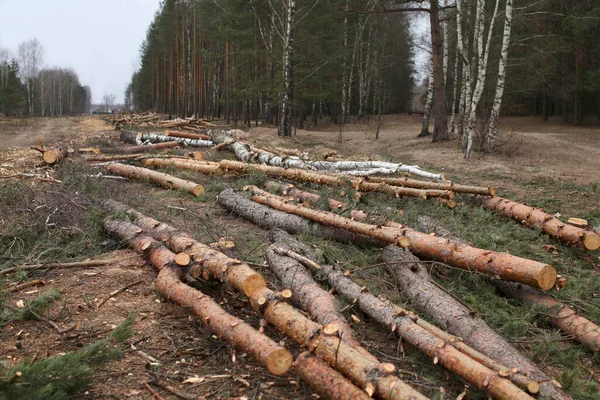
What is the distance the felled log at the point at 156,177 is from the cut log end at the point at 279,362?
19.1ft

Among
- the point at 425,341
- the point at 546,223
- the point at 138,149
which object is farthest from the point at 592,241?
the point at 138,149

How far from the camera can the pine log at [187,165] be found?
33.7ft

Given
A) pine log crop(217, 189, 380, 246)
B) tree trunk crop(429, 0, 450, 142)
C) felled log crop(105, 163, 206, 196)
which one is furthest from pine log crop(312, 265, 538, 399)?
tree trunk crop(429, 0, 450, 142)

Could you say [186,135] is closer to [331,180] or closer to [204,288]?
[331,180]

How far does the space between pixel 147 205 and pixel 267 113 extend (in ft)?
81.2

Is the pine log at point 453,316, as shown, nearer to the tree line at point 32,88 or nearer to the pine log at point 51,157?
the pine log at point 51,157

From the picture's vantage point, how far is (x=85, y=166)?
1055 cm

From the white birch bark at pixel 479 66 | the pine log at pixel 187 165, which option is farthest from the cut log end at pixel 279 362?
the white birch bark at pixel 479 66

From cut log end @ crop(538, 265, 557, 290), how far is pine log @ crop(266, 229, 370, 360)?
1.86 metres

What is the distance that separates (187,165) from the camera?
10695 millimetres

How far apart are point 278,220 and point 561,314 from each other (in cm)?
365

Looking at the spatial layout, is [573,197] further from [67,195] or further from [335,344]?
[67,195]

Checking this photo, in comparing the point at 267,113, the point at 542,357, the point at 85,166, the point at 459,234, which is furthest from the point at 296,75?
the point at 542,357

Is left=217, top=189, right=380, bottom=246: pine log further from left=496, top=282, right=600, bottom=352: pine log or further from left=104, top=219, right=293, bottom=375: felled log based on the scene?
left=104, top=219, right=293, bottom=375: felled log
